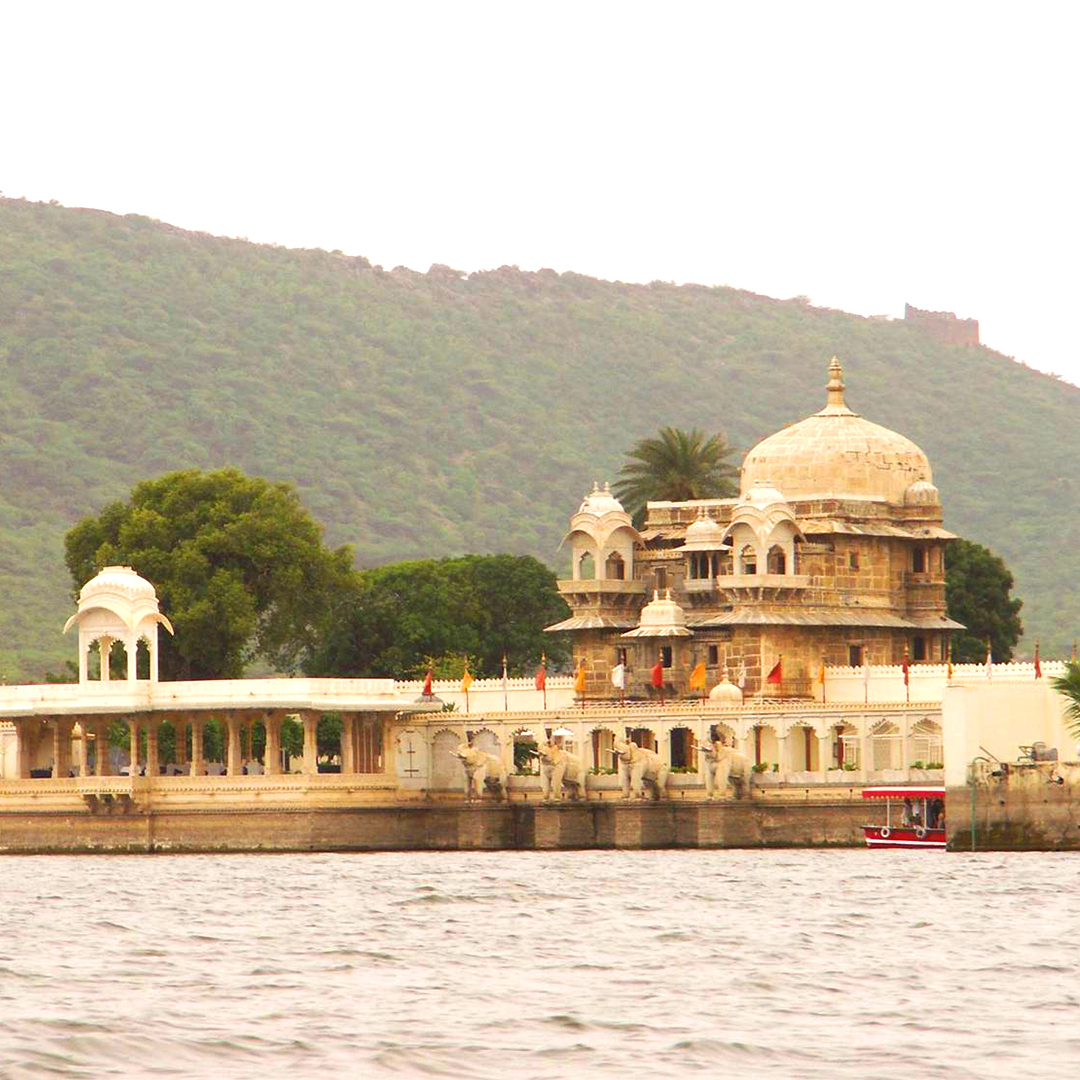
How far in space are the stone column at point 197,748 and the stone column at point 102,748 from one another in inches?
115

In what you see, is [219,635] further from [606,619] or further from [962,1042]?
[962,1042]

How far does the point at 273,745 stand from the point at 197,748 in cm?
308

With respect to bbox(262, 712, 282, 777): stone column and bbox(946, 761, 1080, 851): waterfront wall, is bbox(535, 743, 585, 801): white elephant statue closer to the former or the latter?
bbox(262, 712, 282, 777): stone column

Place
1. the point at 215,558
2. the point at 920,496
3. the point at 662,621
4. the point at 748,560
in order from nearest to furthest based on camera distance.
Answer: the point at 748,560
the point at 662,621
the point at 920,496
the point at 215,558

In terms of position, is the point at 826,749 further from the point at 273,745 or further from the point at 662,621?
the point at 273,745

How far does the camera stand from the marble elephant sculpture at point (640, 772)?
9400cm

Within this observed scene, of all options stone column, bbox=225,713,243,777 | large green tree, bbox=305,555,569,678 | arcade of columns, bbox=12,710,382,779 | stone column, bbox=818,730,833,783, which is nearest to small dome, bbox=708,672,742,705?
stone column, bbox=818,730,833,783

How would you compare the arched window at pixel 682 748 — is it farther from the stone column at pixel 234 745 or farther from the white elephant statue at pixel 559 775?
the stone column at pixel 234 745

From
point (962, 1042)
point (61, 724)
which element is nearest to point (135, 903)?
point (962, 1042)

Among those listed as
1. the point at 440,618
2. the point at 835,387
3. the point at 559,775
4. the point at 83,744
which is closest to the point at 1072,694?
the point at 559,775

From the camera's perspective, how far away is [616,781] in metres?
95.8

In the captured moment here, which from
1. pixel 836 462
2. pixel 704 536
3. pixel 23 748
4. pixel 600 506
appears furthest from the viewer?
pixel 600 506

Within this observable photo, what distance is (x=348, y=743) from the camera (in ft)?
327

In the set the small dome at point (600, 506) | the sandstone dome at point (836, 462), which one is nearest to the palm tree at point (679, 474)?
the small dome at point (600, 506)
